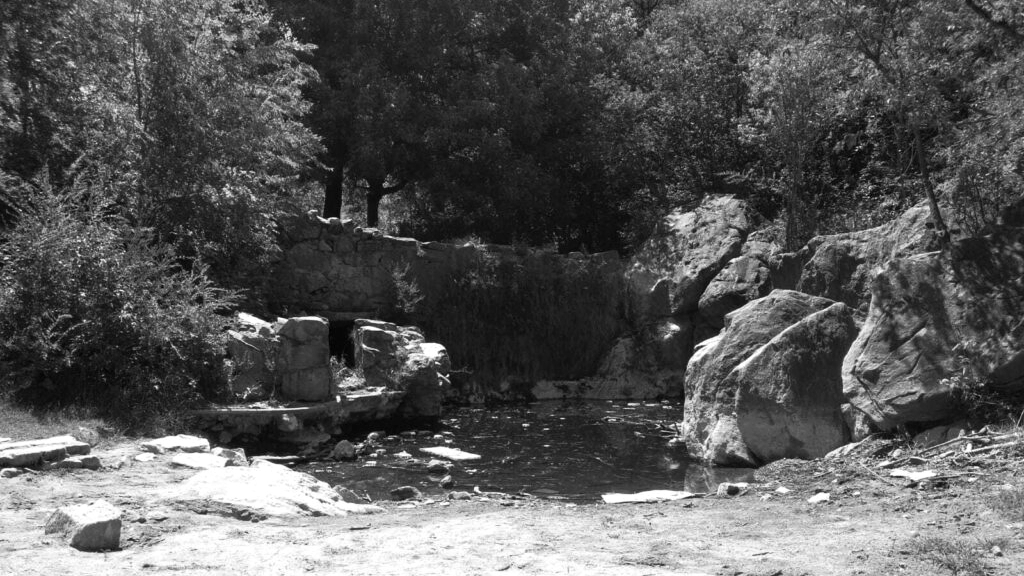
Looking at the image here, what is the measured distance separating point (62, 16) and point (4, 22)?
1.13m

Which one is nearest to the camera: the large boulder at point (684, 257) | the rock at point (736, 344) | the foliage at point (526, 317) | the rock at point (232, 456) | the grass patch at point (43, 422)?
the rock at point (232, 456)

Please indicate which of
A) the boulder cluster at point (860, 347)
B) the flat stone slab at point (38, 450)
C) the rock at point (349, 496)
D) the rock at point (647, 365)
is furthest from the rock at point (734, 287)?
the flat stone slab at point (38, 450)

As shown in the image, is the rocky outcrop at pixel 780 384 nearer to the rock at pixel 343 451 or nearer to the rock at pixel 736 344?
the rock at pixel 736 344

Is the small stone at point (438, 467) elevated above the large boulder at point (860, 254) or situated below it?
below

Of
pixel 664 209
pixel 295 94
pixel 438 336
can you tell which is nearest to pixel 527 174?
pixel 664 209

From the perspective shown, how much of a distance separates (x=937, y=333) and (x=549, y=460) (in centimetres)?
517

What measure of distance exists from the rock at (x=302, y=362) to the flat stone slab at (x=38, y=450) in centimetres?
477

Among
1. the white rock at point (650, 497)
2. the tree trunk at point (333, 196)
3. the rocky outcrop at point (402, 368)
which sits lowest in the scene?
the white rock at point (650, 497)

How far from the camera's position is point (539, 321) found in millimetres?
20250

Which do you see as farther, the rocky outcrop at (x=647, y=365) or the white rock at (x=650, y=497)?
the rocky outcrop at (x=647, y=365)

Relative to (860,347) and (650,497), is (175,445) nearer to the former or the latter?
(650,497)

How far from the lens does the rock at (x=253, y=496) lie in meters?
6.91

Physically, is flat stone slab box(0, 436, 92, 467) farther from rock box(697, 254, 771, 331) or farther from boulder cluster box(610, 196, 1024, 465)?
rock box(697, 254, 771, 331)

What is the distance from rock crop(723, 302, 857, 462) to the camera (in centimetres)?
1067
